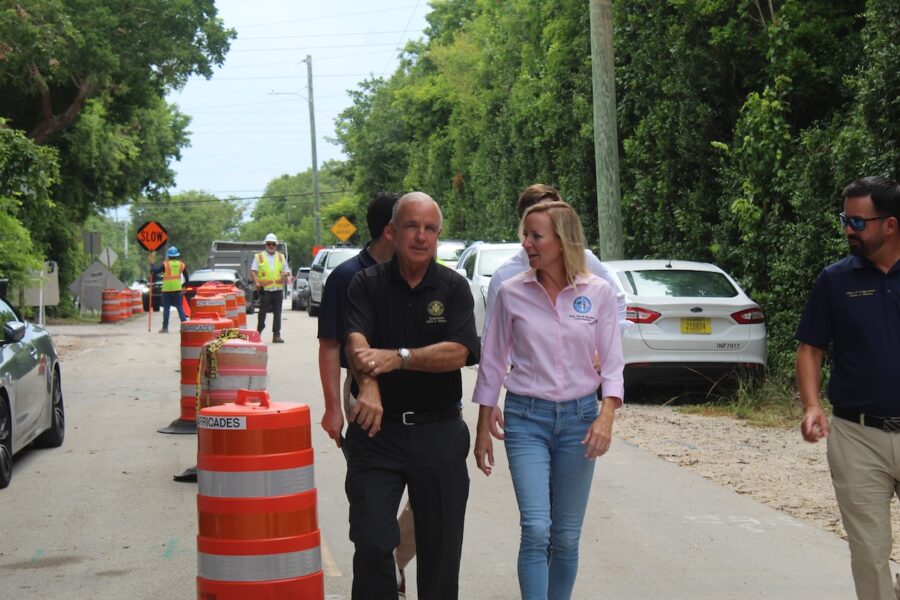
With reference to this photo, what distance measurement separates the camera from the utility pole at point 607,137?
60.7 feet

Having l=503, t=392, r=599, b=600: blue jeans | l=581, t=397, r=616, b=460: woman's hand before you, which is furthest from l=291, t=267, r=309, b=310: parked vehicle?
l=581, t=397, r=616, b=460: woman's hand

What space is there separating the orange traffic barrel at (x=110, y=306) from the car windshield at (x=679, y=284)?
86.7ft

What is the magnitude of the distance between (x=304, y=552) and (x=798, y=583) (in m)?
2.94

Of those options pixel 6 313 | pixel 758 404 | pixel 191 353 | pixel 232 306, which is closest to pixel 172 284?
pixel 232 306

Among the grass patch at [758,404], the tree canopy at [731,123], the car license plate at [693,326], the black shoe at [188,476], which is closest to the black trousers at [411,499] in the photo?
the black shoe at [188,476]

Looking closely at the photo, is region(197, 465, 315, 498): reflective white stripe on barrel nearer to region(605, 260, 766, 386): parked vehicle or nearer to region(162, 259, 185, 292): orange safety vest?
region(605, 260, 766, 386): parked vehicle

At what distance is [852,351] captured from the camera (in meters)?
5.23

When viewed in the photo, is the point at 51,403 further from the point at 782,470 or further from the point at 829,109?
the point at 829,109

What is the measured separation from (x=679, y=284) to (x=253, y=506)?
382 inches

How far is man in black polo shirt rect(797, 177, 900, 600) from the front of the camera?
509 cm

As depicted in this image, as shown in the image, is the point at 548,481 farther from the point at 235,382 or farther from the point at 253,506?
the point at 235,382

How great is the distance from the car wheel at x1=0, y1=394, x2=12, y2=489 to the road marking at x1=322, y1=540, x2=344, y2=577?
335 centimetres

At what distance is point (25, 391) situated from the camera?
10.6 meters

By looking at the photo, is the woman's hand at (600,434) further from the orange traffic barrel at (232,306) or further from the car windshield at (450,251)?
the car windshield at (450,251)
